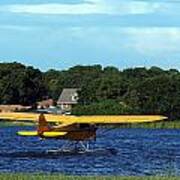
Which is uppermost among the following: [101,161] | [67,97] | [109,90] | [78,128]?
[109,90]

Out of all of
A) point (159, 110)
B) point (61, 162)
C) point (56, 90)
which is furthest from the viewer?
point (56, 90)

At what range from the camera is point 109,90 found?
12888cm

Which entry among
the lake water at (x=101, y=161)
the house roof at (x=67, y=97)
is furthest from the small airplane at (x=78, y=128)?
the house roof at (x=67, y=97)

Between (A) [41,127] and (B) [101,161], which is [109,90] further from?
(B) [101,161]

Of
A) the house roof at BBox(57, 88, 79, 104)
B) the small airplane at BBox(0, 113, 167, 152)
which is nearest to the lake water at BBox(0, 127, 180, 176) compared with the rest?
the small airplane at BBox(0, 113, 167, 152)

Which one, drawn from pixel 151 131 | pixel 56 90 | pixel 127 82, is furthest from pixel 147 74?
pixel 151 131

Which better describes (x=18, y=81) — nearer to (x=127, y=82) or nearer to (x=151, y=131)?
(x=127, y=82)

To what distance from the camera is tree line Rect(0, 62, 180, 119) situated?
10700 centimetres

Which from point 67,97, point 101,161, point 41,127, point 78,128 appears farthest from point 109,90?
point 101,161

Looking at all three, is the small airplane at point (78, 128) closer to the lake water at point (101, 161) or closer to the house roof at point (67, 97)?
the lake water at point (101, 161)

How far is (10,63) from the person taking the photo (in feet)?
499

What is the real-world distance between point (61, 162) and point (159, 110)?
59011 millimetres

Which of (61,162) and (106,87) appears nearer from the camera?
(61,162)

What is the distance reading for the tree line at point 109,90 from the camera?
107 m
